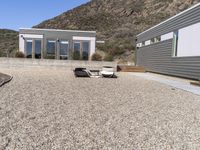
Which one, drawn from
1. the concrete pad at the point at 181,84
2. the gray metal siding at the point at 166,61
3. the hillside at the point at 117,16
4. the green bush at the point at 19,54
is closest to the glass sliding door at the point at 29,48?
the green bush at the point at 19,54

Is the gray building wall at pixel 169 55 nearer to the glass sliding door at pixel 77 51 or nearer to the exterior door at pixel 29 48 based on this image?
the glass sliding door at pixel 77 51

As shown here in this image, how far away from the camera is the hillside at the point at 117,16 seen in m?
64.4

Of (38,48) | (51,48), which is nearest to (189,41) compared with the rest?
(51,48)

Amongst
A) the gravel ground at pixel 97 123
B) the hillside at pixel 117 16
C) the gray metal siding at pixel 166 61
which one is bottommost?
the gravel ground at pixel 97 123

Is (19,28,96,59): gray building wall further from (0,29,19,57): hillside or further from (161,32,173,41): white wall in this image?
(0,29,19,57): hillside

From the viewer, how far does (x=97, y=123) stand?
6.56m

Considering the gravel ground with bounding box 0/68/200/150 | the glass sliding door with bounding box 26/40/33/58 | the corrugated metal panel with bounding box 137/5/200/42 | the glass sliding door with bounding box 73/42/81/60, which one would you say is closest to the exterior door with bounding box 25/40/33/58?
the glass sliding door with bounding box 26/40/33/58

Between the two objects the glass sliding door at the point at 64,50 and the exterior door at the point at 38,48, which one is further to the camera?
the glass sliding door at the point at 64,50

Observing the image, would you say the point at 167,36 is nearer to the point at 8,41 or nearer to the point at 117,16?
the point at 8,41

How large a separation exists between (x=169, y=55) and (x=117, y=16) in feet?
178

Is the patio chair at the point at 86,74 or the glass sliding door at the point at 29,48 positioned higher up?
the glass sliding door at the point at 29,48

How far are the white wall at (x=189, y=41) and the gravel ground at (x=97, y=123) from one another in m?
7.60

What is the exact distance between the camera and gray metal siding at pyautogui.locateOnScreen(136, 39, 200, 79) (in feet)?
58.1

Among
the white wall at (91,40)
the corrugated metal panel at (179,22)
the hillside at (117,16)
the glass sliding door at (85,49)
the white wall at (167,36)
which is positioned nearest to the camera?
the corrugated metal panel at (179,22)
